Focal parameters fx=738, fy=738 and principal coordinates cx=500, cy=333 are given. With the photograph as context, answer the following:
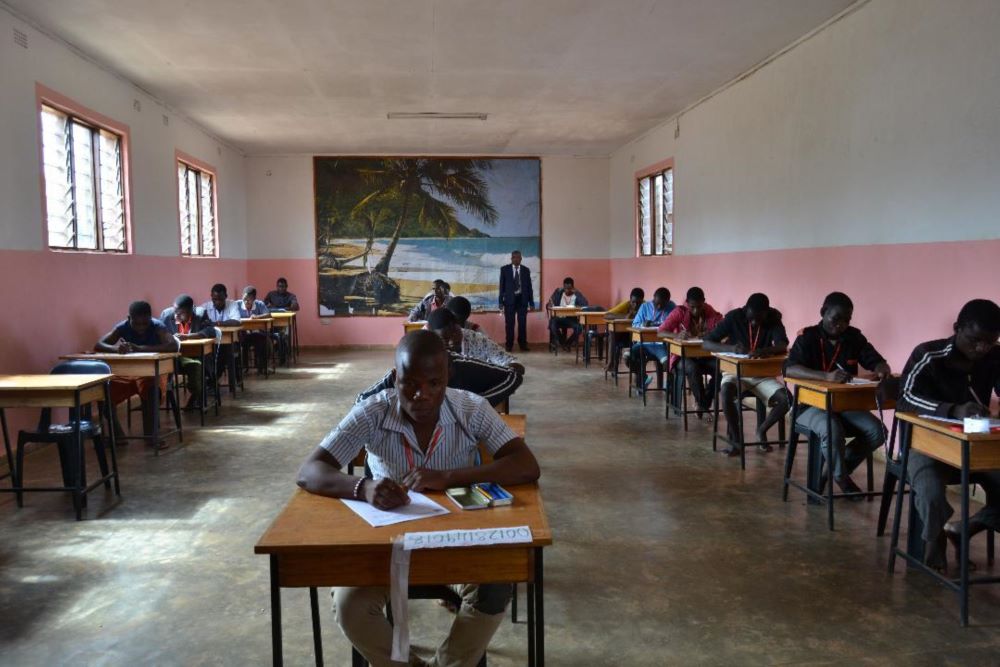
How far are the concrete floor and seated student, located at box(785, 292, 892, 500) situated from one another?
0.35 meters

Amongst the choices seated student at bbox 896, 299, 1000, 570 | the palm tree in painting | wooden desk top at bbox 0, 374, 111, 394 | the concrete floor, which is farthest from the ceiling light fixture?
seated student at bbox 896, 299, 1000, 570

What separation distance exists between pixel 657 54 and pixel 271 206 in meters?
9.21

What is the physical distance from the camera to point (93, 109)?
7.61m

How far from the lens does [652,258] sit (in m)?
12.2

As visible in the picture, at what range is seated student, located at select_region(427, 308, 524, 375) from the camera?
188 inches

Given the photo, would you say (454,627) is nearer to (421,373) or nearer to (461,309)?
(421,373)

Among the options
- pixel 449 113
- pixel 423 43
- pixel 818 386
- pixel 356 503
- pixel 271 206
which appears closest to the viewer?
pixel 356 503

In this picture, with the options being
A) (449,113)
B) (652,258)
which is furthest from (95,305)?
(652,258)

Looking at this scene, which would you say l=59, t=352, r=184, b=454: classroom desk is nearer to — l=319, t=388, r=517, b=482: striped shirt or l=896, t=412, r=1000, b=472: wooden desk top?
l=319, t=388, r=517, b=482: striped shirt

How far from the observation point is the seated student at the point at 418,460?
2201 millimetres

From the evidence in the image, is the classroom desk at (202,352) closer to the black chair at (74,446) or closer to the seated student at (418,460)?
the black chair at (74,446)

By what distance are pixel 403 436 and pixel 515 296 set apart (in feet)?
39.0

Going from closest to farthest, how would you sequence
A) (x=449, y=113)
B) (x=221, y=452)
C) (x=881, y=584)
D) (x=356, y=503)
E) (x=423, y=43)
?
(x=356, y=503) < (x=881, y=584) < (x=221, y=452) < (x=423, y=43) < (x=449, y=113)

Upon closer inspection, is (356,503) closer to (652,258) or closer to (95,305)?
(95,305)
